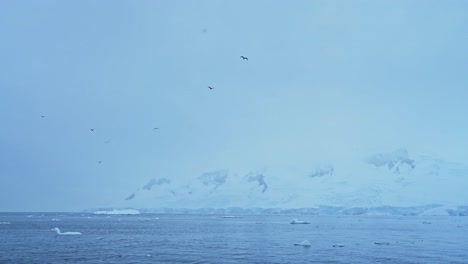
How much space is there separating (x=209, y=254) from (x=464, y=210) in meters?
112

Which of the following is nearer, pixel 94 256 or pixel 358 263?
pixel 358 263

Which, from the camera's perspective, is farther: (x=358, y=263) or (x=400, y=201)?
(x=400, y=201)

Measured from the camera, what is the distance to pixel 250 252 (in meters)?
38.3

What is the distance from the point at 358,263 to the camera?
31406mm

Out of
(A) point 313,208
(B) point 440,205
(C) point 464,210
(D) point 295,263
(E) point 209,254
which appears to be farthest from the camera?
(A) point 313,208

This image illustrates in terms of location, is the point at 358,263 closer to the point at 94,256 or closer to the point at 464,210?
the point at 94,256

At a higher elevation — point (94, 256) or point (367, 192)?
point (367, 192)

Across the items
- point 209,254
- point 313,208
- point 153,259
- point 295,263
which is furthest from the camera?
point 313,208

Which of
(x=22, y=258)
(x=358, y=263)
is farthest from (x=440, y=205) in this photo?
(x=22, y=258)

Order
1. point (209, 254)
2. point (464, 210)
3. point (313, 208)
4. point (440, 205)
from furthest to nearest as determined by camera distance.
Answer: point (313, 208) → point (440, 205) → point (464, 210) → point (209, 254)

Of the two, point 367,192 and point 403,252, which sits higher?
point 367,192

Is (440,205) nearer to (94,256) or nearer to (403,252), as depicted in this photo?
(403,252)

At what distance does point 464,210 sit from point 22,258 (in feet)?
403

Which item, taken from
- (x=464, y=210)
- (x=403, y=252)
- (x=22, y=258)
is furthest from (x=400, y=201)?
(x=22, y=258)
